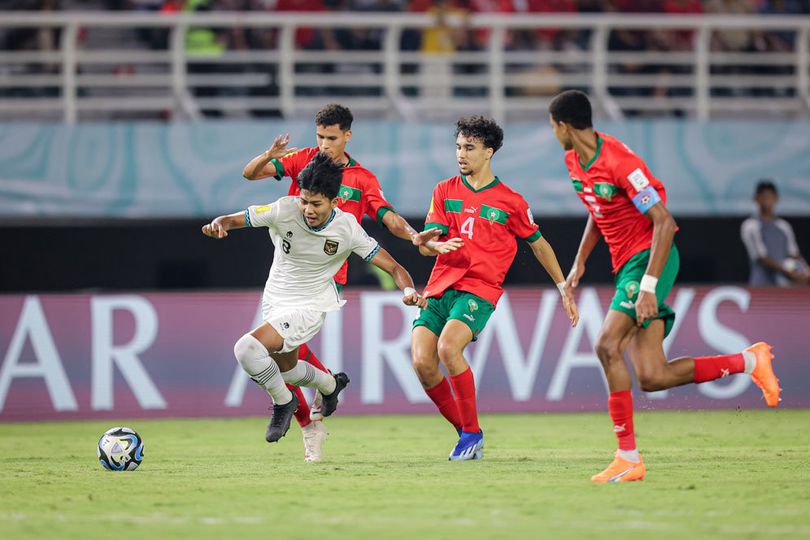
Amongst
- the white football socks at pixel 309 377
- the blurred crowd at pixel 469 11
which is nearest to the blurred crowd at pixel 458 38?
the blurred crowd at pixel 469 11

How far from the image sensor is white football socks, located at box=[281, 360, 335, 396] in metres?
9.04

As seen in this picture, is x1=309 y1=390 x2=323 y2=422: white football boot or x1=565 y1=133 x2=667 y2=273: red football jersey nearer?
x1=565 y1=133 x2=667 y2=273: red football jersey

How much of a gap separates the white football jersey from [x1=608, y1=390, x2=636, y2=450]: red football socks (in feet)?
7.10

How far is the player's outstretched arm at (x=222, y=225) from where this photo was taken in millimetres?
8492

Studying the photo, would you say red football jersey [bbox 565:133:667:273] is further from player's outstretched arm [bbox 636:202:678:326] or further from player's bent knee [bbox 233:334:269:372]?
player's bent knee [bbox 233:334:269:372]

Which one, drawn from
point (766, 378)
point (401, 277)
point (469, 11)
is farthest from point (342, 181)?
point (469, 11)

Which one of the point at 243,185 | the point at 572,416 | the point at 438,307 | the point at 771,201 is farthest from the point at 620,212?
the point at 243,185

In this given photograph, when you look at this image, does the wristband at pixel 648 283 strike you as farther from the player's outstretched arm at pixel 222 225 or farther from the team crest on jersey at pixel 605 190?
the player's outstretched arm at pixel 222 225

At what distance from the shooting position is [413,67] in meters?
18.1

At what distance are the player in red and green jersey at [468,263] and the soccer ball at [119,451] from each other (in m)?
2.01

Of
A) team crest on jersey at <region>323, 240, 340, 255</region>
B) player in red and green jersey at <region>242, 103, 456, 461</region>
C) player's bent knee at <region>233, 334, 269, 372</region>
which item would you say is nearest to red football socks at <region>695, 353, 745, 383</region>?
player in red and green jersey at <region>242, 103, 456, 461</region>

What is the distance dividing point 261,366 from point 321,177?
131 cm

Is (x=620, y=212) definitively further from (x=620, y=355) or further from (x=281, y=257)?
(x=281, y=257)

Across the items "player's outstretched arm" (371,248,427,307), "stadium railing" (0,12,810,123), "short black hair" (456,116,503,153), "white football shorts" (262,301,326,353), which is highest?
"stadium railing" (0,12,810,123)
